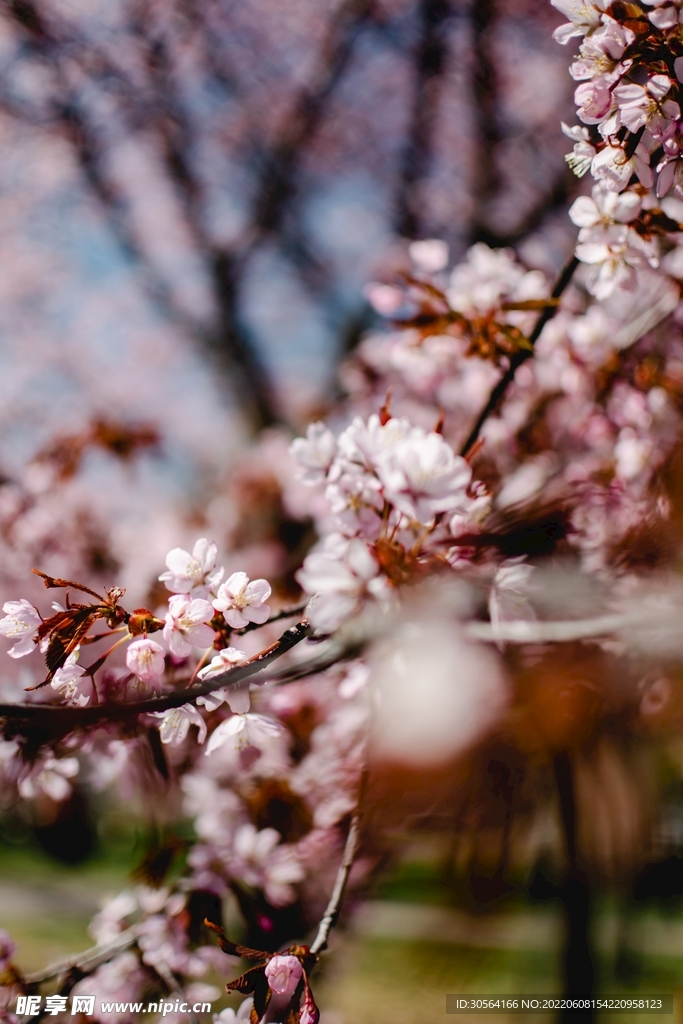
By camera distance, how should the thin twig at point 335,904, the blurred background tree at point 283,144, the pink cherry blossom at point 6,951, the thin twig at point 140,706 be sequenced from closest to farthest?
the thin twig at point 140,706 < the thin twig at point 335,904 < the pink cherry blossom at point 6,951 < the blurred background tree at point 283,144

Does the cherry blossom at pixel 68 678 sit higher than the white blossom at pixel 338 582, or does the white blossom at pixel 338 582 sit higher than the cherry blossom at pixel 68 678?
the white blossom at pixel 338 582

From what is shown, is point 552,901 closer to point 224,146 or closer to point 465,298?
point 465,298

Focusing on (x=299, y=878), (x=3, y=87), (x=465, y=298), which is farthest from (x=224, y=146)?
(x=299, y=878)

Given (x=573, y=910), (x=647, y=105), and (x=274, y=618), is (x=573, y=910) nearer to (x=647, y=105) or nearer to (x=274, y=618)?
(x=274, y=618)

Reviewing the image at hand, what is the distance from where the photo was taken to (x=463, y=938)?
637 mm

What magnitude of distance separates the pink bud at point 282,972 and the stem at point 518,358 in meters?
0.40

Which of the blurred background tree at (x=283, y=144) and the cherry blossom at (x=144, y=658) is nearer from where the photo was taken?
the cherry blossom at (x=144, y=658)

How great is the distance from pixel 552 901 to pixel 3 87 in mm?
2332

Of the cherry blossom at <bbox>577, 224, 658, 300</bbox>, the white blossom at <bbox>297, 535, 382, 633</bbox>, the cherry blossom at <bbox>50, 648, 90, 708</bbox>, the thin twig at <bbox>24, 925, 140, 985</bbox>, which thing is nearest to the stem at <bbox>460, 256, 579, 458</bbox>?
the cherry blossom at <bbox>577, 224, 658, 300</bbox>

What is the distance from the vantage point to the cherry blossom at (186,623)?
1.31ft

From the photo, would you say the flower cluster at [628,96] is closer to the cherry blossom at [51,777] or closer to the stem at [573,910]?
the stem at [573,910]

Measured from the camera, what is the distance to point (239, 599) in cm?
40

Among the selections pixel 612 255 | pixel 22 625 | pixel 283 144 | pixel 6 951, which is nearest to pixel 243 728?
pixel 22 625

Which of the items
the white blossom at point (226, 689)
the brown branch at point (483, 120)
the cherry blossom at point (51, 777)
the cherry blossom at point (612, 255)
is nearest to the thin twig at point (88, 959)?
the cherry blossom at point (51, 777)
